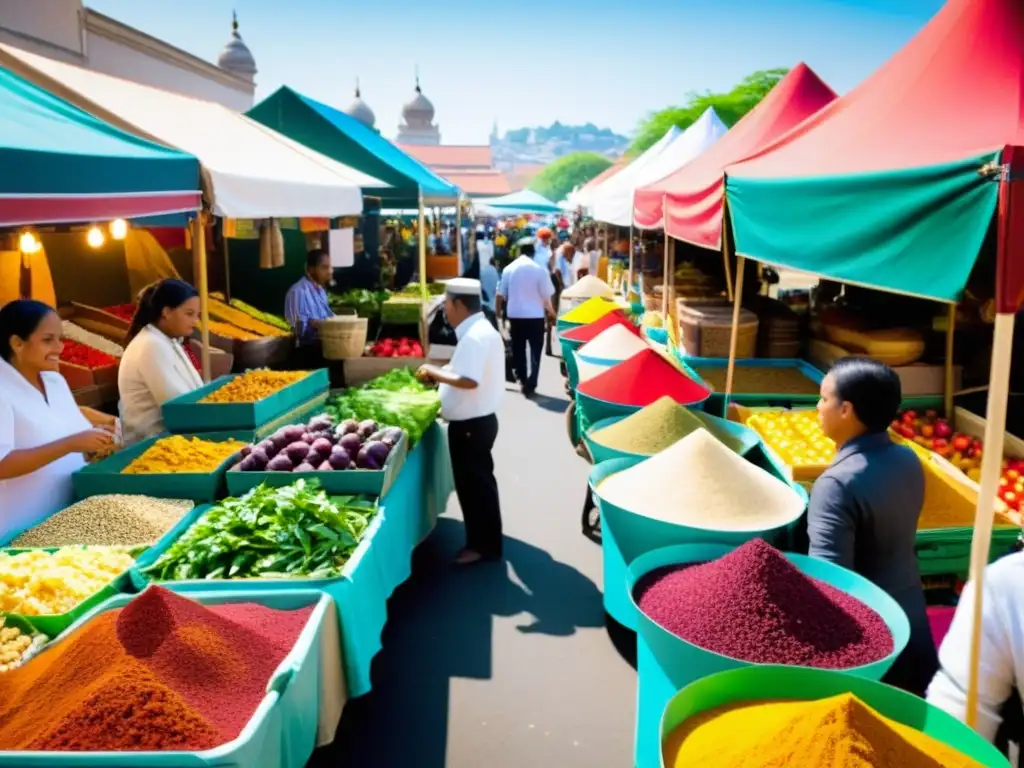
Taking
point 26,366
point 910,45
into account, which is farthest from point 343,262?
point 910,45

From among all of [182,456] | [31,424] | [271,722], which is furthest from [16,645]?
[182,456]

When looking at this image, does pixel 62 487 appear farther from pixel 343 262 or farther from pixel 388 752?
pixel 343 262

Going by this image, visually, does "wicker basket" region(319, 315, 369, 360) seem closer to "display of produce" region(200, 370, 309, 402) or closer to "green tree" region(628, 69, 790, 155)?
"display of produce" region(200, 370, 309, 402)

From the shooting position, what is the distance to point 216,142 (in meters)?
5.31

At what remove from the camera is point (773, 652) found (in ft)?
7.45

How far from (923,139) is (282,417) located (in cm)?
360

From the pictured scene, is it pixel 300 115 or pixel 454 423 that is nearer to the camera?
pixel 454 423

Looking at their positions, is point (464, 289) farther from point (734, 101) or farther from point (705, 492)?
point (734, 101)

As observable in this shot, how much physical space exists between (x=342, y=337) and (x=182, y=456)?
11.1ft

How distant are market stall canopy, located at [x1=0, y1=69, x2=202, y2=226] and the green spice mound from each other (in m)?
2.60

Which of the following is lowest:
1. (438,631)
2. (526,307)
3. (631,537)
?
(438,631)

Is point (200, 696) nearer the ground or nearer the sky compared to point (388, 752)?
nearer the sky

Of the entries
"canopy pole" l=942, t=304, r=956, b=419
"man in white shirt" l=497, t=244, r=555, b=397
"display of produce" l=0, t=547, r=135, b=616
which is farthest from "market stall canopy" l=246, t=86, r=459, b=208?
"display of produce" l=0, t=547, r=135, b=616

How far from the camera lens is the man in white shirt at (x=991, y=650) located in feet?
5.79
